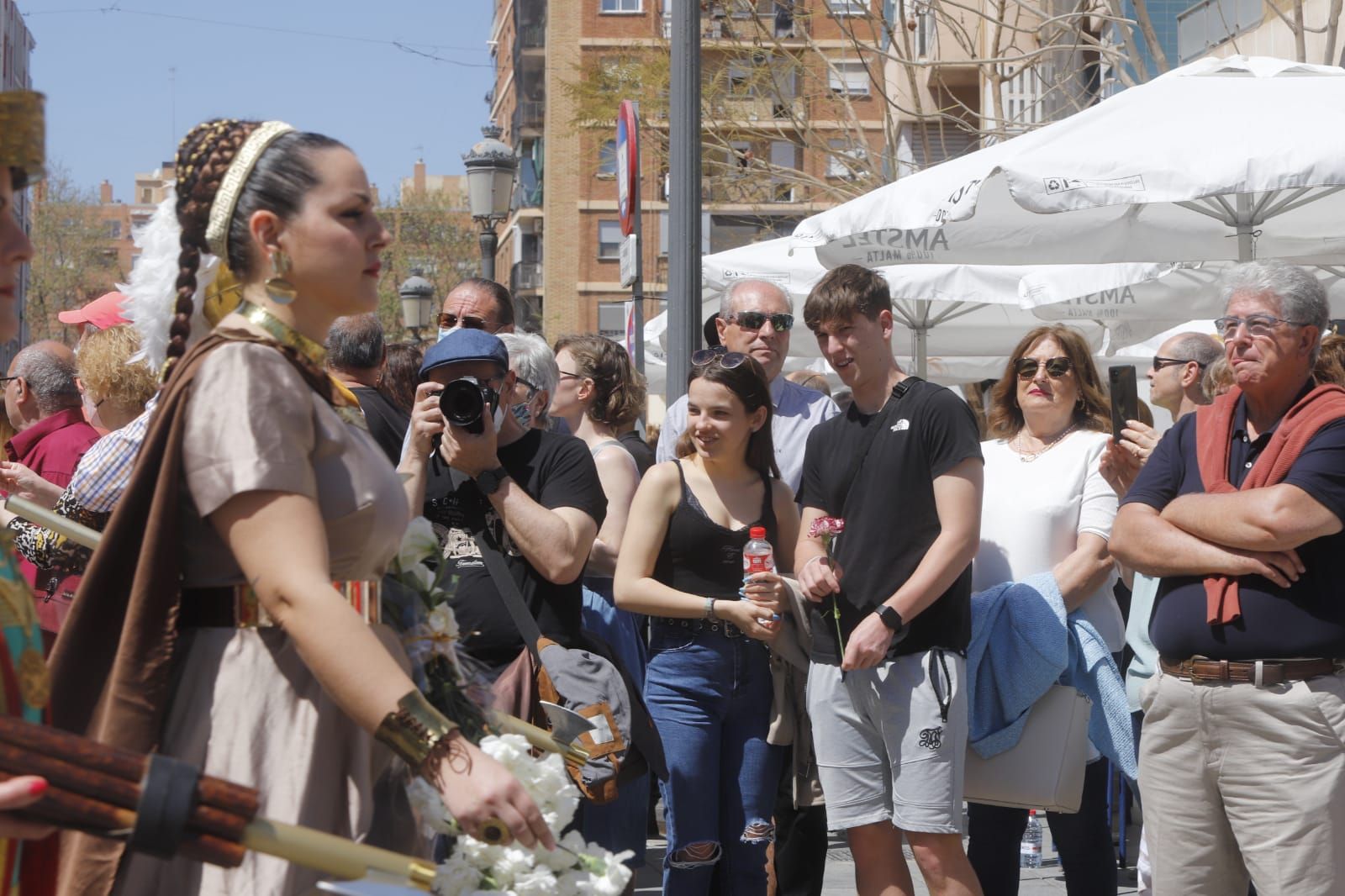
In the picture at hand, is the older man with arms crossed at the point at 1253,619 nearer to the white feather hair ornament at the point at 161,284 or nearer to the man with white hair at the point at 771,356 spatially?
the man with white hair at the point at 771,356

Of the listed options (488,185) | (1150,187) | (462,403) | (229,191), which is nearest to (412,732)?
(229,191)

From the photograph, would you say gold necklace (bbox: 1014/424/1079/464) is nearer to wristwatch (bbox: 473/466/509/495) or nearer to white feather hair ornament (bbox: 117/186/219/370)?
wristwatch (bbox: 473/466/509/495)

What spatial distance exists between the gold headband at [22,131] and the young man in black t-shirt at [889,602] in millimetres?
3117

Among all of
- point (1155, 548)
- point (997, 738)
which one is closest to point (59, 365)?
point (997, 738)

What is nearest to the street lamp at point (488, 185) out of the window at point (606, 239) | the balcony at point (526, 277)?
the window at point (606, 239)

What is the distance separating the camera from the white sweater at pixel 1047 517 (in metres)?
5.67

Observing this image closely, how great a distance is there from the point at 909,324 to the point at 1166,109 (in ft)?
23.4

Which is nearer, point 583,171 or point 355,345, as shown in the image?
point 355,345

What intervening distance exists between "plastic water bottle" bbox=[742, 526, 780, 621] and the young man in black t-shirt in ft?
0.43

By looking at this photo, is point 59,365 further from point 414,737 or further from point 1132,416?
point 414,737

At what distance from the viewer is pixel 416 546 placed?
276 centimetres

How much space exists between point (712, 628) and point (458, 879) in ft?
9.39

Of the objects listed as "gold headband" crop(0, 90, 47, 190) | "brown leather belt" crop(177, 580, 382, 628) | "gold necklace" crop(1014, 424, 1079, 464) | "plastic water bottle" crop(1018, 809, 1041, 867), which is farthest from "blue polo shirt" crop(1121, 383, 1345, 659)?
"gold headband" crop(0, 90, 47, 190)

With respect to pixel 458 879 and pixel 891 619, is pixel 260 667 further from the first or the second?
pixel 891 619
